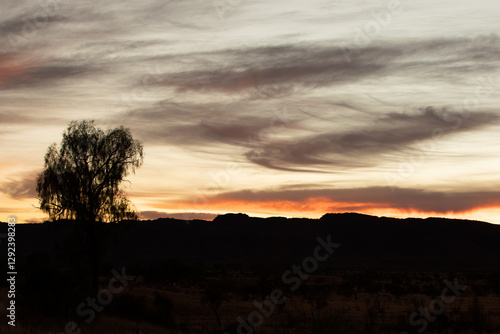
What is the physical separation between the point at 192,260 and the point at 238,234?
30209mm

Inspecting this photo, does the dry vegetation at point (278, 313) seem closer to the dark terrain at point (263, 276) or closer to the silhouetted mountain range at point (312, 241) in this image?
the dark terrain at point (263, 276)

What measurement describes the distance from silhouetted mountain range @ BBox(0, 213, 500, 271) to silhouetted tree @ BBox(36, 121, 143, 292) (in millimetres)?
102417

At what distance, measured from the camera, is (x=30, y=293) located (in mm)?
25984

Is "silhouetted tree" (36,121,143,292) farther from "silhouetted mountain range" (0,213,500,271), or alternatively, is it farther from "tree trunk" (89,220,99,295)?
"silhouetted mountain range" (0,213,500,271)

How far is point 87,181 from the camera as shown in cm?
3581

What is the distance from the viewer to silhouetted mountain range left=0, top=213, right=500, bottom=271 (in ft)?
479

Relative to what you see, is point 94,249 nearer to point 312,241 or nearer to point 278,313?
point 278,313

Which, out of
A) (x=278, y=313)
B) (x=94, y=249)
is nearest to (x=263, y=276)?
(x=278, y=313)

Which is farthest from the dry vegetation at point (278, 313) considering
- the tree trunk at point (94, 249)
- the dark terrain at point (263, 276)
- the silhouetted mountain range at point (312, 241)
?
the silhouetted mountain range at point (312, 241)

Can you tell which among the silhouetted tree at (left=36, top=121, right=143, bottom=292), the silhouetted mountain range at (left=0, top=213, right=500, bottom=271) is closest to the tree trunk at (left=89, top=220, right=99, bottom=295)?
the silhouetted tree at (left=36, top=121, right=143, bottom=292)

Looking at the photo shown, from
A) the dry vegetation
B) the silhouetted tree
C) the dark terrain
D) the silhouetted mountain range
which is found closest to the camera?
the dry vegetation

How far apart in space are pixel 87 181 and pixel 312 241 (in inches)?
5332

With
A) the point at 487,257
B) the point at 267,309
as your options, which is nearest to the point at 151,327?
the point at 267,309

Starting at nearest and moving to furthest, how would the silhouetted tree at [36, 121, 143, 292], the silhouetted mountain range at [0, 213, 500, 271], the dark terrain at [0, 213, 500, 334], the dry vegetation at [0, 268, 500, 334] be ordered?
the dry vegetation at [0, 268, 500, 334]
the dark terrain at [0, 213, 500, 334]
the silhouetted tree at [36, 121, 143, 292]
the silhouetted mountain range at [0, 213, 500, 271]
